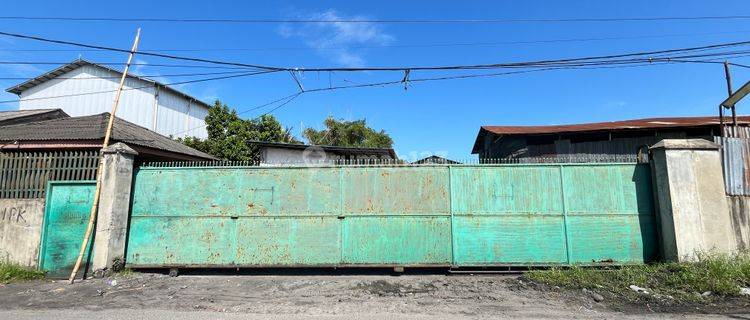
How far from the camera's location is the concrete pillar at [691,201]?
278 inches

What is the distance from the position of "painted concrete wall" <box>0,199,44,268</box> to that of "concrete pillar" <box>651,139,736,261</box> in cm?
1158

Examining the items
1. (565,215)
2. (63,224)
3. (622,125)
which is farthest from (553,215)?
(63,224)

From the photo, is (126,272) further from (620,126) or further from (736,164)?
(620,126)

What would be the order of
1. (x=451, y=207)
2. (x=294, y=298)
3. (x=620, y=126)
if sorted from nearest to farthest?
1. (x=294, y=298)
2. (x=451, y=207)
3. (x=620, y=126)

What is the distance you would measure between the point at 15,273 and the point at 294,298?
553 cm

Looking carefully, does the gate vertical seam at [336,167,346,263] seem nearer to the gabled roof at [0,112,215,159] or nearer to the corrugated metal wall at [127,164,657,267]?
the corrugated metal wall at [127,164,657,267]

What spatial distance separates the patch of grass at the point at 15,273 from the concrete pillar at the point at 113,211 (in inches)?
45.6

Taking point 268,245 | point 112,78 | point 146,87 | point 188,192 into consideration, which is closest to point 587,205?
point 268,245

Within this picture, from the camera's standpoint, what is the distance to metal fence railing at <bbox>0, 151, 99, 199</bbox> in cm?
817

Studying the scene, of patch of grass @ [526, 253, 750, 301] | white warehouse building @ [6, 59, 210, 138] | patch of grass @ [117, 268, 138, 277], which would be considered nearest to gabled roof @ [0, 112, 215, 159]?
patch of grass @ [117, 268, 138, 277]

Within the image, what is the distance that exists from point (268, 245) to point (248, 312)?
214 centimetres

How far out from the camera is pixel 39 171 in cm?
822

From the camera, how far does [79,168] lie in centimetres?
817

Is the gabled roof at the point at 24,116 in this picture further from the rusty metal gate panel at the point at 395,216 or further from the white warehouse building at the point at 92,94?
the rusty metal gate panel at the point at 395,216
